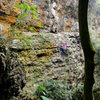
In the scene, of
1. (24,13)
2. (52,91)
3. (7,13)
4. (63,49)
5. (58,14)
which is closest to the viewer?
(24,13)

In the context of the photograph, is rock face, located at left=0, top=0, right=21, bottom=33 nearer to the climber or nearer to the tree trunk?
the climber

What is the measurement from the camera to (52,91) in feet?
10.5

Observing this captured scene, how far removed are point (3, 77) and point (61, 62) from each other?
8.11ft

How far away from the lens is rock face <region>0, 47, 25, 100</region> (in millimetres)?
2201

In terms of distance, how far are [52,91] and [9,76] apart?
4.25 ft

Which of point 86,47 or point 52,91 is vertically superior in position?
point 86,47

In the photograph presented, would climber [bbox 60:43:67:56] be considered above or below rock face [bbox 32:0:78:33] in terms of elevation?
below

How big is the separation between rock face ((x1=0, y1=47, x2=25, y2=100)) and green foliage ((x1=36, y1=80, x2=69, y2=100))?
0.72 meters

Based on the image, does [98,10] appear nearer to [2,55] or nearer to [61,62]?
[61,62]

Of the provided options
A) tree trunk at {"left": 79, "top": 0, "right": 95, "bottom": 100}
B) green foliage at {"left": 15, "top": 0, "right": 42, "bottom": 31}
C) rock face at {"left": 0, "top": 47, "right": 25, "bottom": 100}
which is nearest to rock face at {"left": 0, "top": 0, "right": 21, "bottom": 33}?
green foliage at {"left": 15, "top": 0, "right": 42, "bottom": 31}

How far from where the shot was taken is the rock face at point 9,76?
2201mm

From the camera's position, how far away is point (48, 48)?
4207mm

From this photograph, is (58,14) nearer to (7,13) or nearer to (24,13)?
(7,13)

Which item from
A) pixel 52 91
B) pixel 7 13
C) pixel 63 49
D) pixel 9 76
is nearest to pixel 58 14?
pixel 63 49
